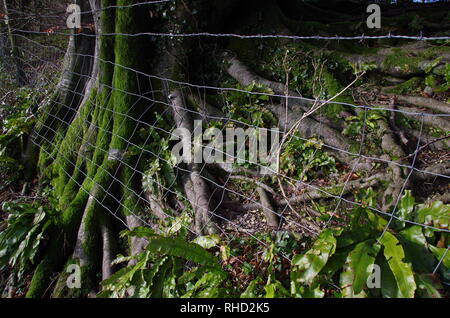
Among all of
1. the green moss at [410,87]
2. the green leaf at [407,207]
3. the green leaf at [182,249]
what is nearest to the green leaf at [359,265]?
the green leaf at [407,207]

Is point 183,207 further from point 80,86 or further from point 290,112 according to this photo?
point 80,86

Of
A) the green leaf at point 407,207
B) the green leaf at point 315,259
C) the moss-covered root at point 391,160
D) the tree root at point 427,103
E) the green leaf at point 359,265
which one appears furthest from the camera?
the tree root at point 427,103

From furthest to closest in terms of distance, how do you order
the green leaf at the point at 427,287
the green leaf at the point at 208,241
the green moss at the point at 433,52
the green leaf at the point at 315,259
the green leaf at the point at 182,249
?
the green moss at the point at 433,52, the green leaf at the point at 208,241, the green leaf at the point at 182,249, the green leaf at the point at 315,259, the green leaf at the point at 427,287

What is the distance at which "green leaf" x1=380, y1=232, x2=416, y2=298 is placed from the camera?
1606mm

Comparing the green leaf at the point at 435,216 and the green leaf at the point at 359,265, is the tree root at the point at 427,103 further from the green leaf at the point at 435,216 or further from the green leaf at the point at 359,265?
the green leaf at the point at 359,265

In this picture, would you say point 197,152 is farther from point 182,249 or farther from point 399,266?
point 399,266

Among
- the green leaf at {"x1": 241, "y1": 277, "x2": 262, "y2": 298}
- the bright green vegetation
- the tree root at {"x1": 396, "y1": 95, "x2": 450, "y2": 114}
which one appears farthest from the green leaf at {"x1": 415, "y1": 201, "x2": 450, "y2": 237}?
the tree root at {"x1": 396, "y1": 95, "x2": 450, "y2": 114}

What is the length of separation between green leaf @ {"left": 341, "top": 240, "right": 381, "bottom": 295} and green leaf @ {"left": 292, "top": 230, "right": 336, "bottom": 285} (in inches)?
4.5

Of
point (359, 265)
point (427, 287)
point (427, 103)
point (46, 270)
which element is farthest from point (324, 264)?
point (427, 103)

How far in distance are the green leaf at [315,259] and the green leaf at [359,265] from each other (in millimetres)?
115

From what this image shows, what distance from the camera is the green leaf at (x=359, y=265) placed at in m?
1.70

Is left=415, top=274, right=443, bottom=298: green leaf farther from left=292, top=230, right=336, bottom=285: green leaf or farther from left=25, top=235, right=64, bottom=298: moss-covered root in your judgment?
left=25, top=235, right=64, bottom=298: moss-covered root

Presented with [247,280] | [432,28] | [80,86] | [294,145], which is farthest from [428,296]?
[432,28]

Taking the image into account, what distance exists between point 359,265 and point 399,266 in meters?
0.19
